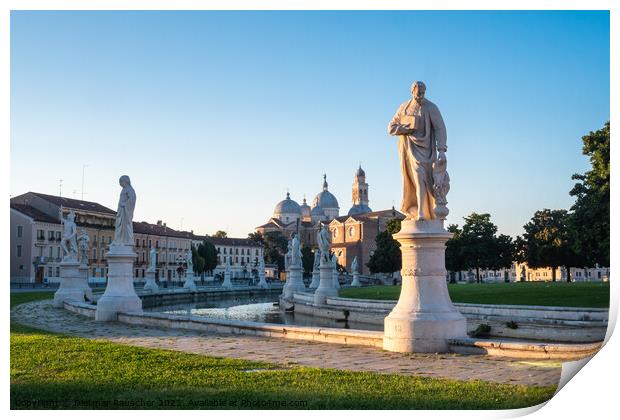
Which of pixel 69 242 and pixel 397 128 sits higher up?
pixel 397 128

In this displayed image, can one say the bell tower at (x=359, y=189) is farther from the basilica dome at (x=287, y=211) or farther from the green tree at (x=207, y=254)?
the green tree at (x=207, y=254)

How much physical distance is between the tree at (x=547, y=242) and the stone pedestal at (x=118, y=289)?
56.9m

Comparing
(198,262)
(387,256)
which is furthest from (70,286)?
(198,262)

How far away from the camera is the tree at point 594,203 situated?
20.1 meters

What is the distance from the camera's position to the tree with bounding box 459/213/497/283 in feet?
263

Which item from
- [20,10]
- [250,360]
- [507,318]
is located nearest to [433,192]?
[250,360]

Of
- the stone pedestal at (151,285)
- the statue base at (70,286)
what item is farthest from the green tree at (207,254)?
the statue base at (70,286)

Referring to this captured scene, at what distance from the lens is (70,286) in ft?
87.6

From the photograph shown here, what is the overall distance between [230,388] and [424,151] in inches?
196

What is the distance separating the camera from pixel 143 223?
4129 inches

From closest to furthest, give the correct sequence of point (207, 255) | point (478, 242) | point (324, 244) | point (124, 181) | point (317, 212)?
point (124, 181) < point (324, 244) < point (478, 242) < point (207, 255) < point (317, 212)

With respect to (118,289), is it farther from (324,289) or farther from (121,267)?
Answer: (324,289)

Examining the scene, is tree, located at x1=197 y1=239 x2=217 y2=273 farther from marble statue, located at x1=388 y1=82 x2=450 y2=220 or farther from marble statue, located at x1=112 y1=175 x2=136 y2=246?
marble statue, located at x1=388 y1=82 x2=450 y2=220
